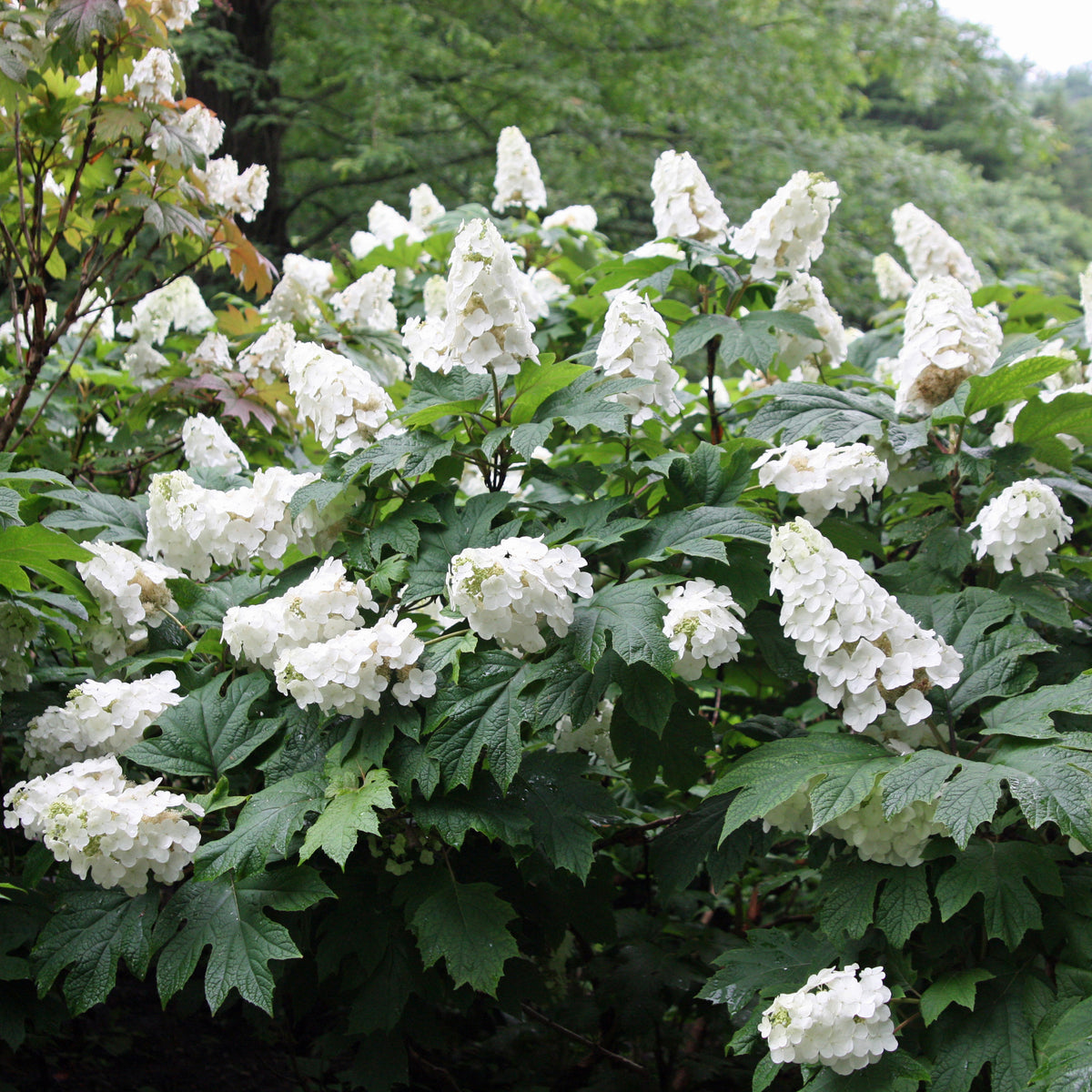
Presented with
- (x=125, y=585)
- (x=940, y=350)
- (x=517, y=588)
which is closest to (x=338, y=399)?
(x=125, y=585)

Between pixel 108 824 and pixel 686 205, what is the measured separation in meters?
2.25

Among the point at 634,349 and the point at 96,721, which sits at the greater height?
the point at 634,349

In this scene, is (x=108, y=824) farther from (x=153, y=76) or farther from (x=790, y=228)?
(x=153, y=76)

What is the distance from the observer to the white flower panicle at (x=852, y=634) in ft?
6.50

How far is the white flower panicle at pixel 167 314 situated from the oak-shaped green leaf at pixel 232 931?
255cm

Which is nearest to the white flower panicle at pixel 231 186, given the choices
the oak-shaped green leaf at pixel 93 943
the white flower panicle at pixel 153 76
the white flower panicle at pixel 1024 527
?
the white flower panicle at pixel 153 76

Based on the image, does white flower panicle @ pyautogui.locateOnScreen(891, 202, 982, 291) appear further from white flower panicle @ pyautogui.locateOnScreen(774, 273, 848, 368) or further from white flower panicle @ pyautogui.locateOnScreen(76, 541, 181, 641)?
white flower panicle @ pyautogui.locateOnScreen(76, 541, 181, 641)

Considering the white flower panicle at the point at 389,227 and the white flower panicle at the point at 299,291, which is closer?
the white flower panicle at the point at 299,291

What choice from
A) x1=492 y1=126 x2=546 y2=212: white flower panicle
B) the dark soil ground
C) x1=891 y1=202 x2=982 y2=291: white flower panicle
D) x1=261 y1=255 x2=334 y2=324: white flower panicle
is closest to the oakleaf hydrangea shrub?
the dark soil ground

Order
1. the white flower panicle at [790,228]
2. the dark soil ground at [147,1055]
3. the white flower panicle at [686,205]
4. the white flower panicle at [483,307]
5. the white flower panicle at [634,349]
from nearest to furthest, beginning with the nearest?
the white flower panicle at [483,307]
the white flower panicle at [634,349]
the white flower panicle at [790,228]
the white flower panicle at [686,205]
the dark soil ground at [147,1055]

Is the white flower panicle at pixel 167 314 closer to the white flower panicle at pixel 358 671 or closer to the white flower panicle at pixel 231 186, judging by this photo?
the white flower panicle at pixel 231 186

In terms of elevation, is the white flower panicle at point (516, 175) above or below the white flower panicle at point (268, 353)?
above

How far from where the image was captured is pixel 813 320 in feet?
9.60

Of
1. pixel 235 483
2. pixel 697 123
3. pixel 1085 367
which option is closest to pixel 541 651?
pixel 235 483
